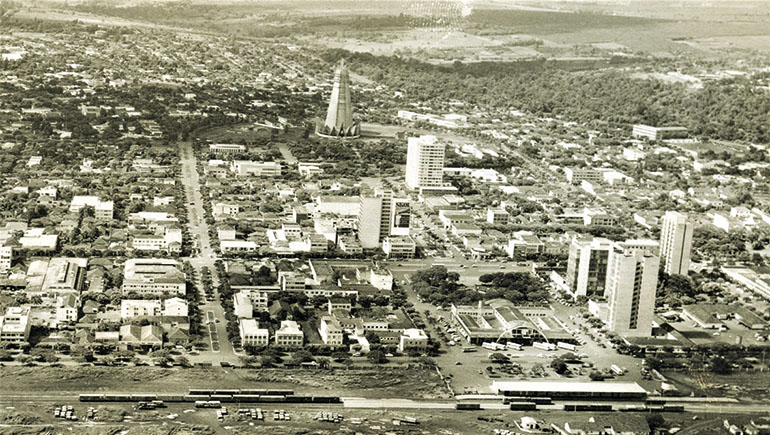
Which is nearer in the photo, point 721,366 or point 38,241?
point 721,366

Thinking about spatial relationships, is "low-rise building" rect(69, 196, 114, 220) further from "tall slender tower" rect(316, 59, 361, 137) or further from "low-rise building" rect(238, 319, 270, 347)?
"tall slender tower" rect(316, 59, 361, 137)

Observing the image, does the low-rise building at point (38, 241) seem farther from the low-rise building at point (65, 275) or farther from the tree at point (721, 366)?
the tree at point (721, 366)

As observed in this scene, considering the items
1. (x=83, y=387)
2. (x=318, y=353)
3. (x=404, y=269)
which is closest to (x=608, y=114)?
(x=404, y=269)

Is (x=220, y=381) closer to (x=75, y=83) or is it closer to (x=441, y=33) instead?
(x=75, y=83)

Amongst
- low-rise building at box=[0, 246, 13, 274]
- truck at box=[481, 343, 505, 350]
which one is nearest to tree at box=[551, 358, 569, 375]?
truck at box=[481, 343, 505, 350]

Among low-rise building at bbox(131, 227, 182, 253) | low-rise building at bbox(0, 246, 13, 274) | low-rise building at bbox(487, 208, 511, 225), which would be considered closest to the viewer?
low-rise building at bbox(0, 246, 13, 274)

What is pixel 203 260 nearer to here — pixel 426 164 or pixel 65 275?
pixel 65 275

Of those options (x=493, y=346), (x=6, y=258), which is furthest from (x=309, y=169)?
(x=493, y=346)

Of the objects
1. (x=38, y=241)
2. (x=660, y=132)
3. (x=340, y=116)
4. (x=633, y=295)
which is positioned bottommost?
(x=38, y=241)
